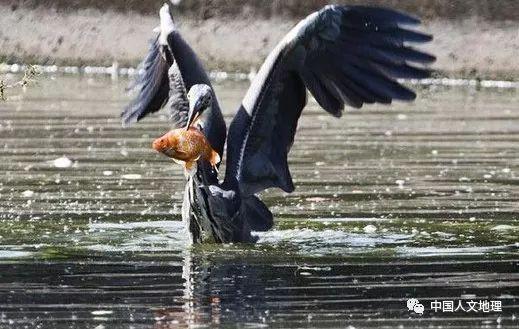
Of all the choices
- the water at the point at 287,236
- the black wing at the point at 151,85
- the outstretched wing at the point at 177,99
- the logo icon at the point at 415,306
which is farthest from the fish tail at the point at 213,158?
the logo icon at the point at 415,306

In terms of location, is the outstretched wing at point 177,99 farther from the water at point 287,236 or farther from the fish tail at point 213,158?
the fish tail at point 213,158

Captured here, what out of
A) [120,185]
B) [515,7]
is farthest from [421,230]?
[515,7]

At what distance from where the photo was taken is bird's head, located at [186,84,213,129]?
11156 millimetres

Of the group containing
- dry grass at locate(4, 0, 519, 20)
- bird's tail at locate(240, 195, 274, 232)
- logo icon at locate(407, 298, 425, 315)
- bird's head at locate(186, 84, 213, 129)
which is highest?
bird's head at locate(186, 84, 213, 129)

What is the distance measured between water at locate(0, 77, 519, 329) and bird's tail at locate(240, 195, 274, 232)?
0.11 meters

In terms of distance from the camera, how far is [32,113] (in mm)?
21094

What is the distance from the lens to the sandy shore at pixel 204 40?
26422 millimetres

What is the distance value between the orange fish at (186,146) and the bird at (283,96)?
55mm

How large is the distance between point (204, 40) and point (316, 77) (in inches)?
667

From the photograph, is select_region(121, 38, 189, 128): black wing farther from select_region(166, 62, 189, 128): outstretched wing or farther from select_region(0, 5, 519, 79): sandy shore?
select_region(0, 5, 519, 79): sandy shore

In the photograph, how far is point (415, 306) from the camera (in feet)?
28.4

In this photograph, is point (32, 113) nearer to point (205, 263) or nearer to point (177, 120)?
point (177, 120)

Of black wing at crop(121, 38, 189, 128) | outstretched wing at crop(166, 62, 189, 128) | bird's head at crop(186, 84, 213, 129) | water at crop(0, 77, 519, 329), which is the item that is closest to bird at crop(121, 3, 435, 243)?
bird's head at crop(186, 84, 213, 129)

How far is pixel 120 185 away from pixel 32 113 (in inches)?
295
